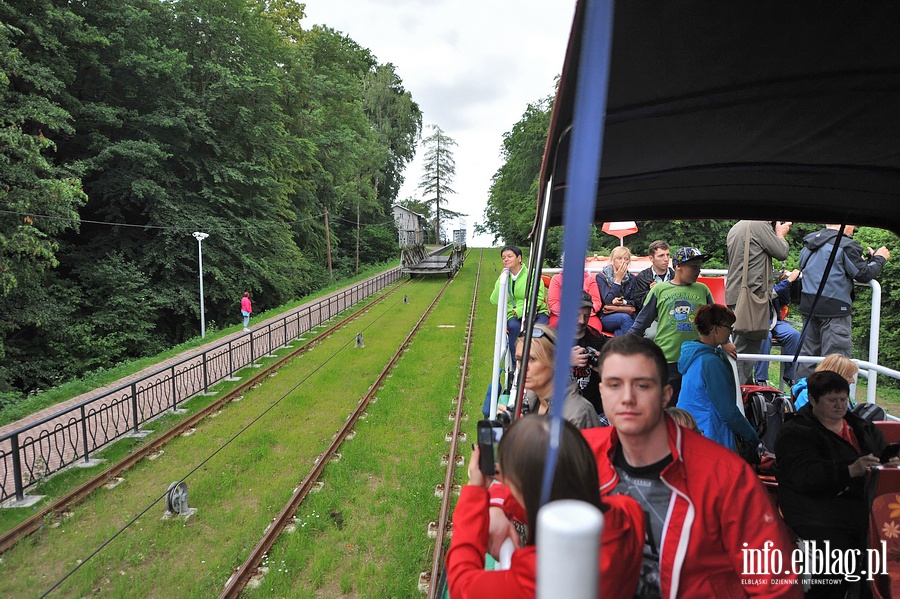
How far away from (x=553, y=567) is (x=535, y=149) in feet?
119

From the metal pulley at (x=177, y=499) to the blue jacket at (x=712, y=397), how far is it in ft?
18.7

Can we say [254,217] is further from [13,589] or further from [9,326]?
[13,589]

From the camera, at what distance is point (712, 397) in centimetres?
295

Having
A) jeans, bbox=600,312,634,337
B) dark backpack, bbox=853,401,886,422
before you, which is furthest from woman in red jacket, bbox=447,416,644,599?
jeans, bbox=600,312,634,337

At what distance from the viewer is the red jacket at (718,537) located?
1573mm

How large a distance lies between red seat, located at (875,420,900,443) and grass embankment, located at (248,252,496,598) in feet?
12.8

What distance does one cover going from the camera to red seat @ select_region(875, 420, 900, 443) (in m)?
3.16

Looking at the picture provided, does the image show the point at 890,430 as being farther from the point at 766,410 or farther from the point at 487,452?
the point at 487,452

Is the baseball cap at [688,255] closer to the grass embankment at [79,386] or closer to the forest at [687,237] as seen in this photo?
the forest at [687,237]

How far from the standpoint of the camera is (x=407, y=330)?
17.3 m

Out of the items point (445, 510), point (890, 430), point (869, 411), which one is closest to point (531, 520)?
point (869, 411)

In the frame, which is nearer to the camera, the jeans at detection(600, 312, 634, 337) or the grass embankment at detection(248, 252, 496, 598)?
the grass embankment at detection(248, 252, 496, 598)

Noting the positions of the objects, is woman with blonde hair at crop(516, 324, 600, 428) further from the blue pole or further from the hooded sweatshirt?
the hooded sweatshirt

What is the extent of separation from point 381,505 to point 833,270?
561cm
